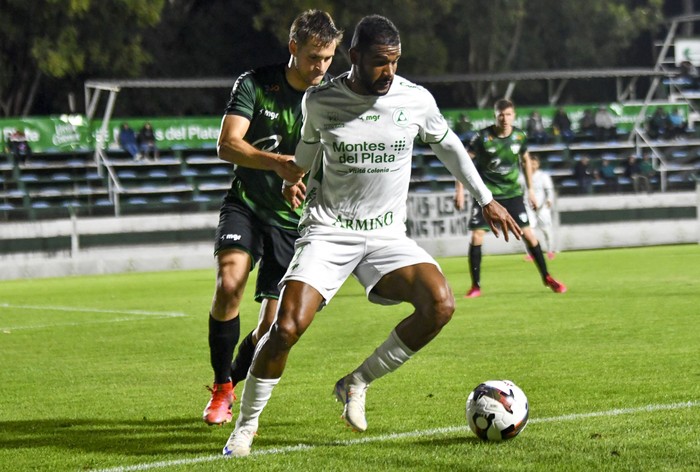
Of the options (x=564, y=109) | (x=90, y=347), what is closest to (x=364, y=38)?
(x=90, y=347)

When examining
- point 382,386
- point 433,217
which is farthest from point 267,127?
point 433,217

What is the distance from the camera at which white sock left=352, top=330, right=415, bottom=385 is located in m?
6.36

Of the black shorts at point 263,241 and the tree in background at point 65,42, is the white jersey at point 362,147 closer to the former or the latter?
the black shorts at point 263,241

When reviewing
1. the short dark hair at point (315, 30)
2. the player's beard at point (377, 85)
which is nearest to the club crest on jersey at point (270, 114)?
the short dark hair at point (315, 30)

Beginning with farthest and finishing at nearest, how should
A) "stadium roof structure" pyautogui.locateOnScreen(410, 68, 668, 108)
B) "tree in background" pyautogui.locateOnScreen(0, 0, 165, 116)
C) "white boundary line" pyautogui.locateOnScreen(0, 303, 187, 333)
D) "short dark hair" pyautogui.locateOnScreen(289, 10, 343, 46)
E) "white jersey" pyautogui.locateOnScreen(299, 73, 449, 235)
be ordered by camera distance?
"tree in background" pyautogui.locateOnScreen(0, 0, 165, 116) < "stadium roof structure" pyautogui.locateOnScreen(410, 68, 668, 108) < "white boundary line" pyautogui.locateOnScreen(0, 303, 187, 333) < "short dark hair" pyautogui.locateOnScreen(289, 10, 343, 46) < "white jersey" pyautogui.locateOnScreen(299, 73, 449, 235)

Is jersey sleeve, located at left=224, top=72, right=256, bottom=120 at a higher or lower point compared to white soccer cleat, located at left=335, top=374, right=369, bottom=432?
higher

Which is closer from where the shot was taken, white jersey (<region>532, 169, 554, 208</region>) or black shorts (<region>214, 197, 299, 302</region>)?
black shorts (<region>214, 197, 299, 302</region>)

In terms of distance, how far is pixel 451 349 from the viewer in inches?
415

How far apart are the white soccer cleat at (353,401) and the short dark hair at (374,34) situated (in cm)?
167

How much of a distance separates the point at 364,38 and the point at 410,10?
124ft

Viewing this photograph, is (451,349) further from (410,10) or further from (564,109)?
(410,10)

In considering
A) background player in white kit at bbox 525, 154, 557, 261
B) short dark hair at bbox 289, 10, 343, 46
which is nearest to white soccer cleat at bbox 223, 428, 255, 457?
short dark hair at bbox 289, 10, 343, 46

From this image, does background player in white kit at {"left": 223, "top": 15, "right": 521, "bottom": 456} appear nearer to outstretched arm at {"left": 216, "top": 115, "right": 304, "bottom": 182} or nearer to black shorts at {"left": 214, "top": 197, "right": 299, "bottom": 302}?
outstretched arm at {"left": 216, "top": 115, "right": 304, "bottom": 182}

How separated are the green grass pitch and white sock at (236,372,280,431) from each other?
0.17 meters
